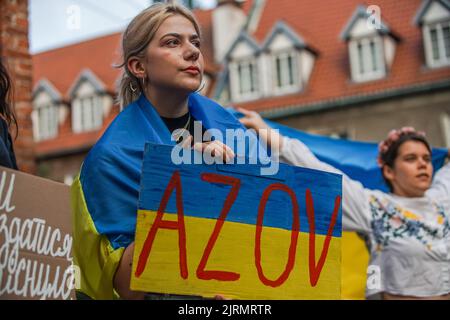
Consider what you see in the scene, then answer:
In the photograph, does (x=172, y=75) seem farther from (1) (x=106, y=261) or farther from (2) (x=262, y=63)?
(2) (x=262, y=63)

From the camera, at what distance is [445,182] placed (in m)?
4.54

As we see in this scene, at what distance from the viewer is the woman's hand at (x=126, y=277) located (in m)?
2.50

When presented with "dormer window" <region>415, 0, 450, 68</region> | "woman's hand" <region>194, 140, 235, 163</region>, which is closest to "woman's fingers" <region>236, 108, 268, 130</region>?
"woman's hand" <region>194, 140, 235, 163</region>

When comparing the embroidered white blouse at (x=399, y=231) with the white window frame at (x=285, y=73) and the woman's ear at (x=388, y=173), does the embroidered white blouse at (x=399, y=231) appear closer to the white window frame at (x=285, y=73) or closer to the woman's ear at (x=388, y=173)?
the woman's ear at (x=388, y=173)

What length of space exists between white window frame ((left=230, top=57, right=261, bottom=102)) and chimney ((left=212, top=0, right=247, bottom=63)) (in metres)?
1.11

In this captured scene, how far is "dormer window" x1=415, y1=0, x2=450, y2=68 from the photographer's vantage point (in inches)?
814

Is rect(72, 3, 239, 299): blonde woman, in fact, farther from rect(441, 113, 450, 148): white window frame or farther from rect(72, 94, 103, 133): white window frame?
rect(72, 94, 103, 133): white window frame

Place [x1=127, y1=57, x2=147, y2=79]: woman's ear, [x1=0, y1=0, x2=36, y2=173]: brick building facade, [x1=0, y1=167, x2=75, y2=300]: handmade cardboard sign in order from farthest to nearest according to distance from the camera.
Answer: [x1=0, y1=0, x2=36, y2=173]: brick building facade → [x1=127, y1=57, x2=147, y2=79]: woman's ear → [x1=0, y1=167, x2=75, y2=300]: handmade cardboard sign

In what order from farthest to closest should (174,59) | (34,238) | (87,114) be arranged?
1. (87,114)
2. (174,59)
3. (34,238)

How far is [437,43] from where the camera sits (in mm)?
20797

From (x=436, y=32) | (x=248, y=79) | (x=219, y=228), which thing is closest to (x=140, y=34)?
(x=219, y=228)

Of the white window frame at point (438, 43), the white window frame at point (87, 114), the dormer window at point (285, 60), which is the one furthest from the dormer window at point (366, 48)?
the white window frame at point (87, 114)

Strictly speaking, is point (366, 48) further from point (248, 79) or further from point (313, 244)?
point (313, 244)

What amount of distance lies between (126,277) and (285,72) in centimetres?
2100
